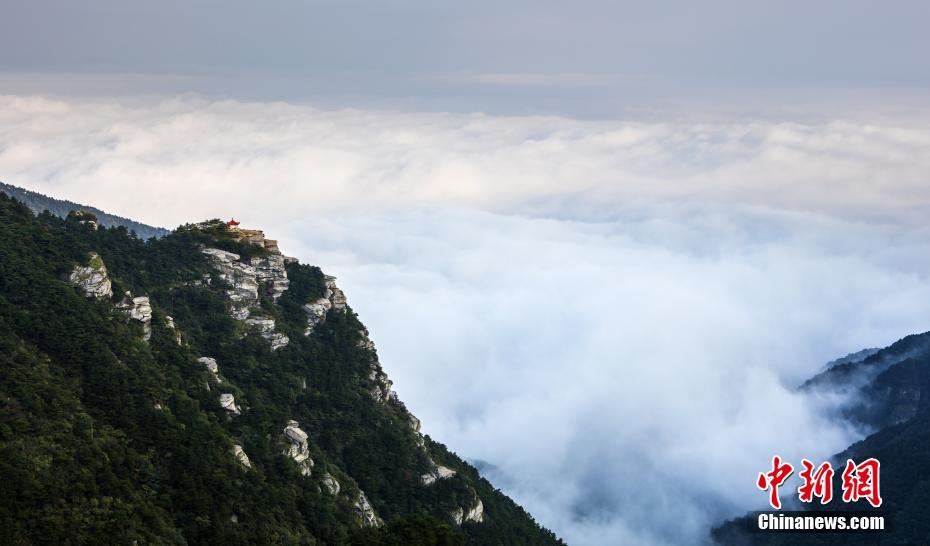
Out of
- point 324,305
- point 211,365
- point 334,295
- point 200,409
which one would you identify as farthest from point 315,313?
point 200,409

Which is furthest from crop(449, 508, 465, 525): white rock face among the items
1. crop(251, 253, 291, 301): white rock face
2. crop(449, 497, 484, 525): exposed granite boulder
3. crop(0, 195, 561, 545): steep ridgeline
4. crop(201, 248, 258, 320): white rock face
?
crop(251, 253, 291, 301): white rock face

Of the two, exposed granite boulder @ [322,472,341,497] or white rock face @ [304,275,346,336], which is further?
white rock face @ [304,275,346,336]

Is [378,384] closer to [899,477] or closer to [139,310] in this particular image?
[139,310]

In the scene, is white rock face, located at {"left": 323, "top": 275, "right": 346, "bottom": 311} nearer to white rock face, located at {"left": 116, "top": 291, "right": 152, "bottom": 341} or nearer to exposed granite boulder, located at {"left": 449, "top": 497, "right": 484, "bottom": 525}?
white rock face, located at {"left": 116, "top": 291, "right": 152, "bottom": 341}

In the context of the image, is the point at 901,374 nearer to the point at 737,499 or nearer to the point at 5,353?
the point at 737,499

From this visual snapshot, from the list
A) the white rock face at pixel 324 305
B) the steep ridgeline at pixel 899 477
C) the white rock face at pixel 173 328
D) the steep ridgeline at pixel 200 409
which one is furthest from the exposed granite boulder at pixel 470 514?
the steep ridgeline at pixel 899 477
